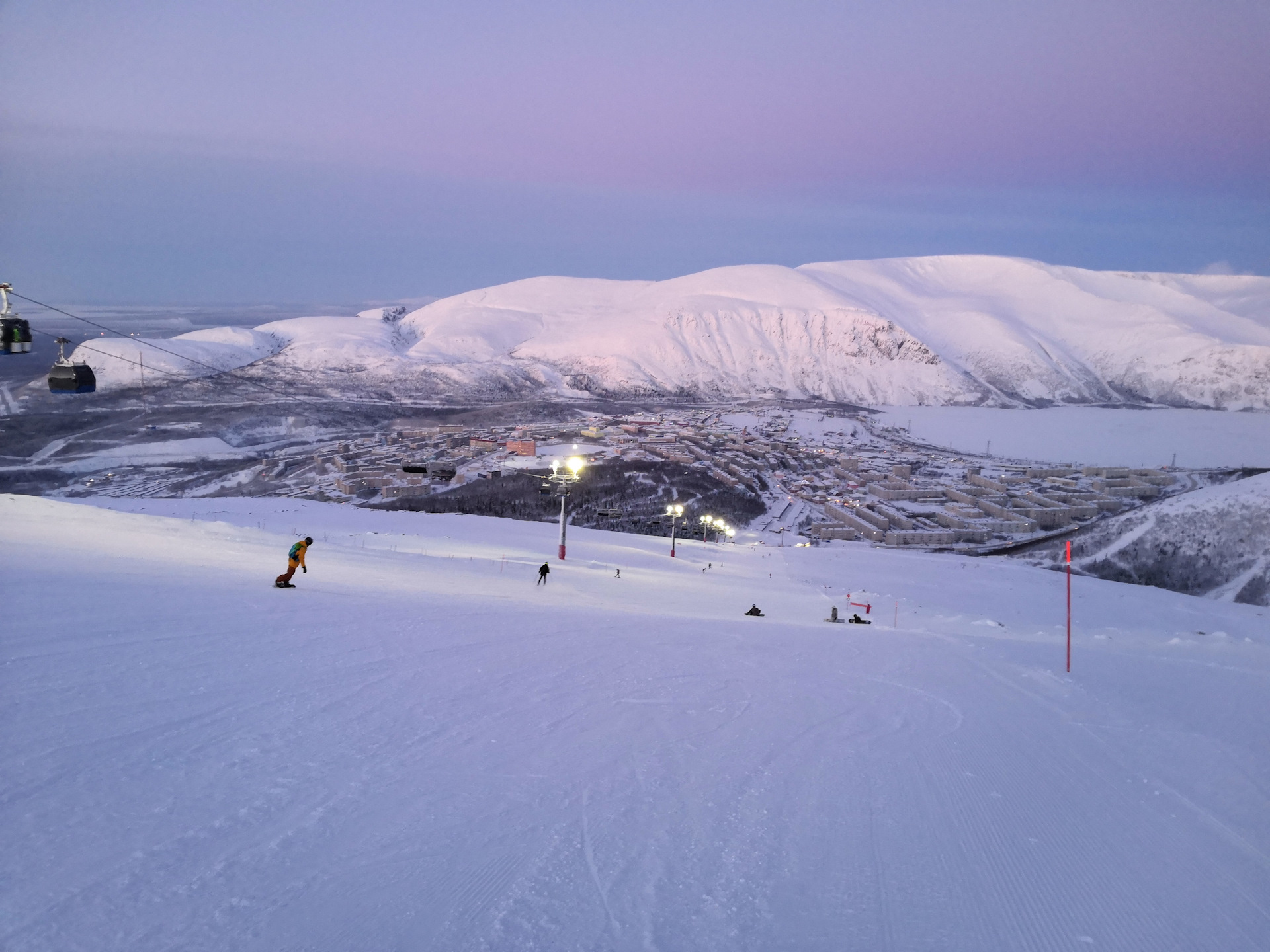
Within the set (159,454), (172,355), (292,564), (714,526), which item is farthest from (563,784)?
(172,355)

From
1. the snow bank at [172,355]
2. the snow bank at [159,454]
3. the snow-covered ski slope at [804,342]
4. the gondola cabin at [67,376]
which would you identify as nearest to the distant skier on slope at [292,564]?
the gondola cabin at [67,376]

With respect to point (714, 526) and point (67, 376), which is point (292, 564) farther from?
point (714, 526)

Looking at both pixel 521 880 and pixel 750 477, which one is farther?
pixel 750 477

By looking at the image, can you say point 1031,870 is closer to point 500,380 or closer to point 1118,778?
point 1118,778

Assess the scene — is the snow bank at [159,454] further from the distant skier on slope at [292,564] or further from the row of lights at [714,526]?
the distant skier on slope at [292,564]

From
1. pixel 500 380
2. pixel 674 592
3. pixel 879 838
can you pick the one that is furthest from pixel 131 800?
pixel 500 380
